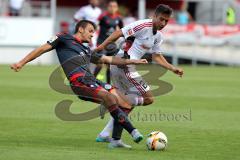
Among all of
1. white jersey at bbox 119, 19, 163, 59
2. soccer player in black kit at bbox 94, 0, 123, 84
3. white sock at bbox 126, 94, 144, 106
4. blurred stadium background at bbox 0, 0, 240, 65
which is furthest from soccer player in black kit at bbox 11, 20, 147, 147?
blurred stadium background at bbox 0, 0, 240, 65

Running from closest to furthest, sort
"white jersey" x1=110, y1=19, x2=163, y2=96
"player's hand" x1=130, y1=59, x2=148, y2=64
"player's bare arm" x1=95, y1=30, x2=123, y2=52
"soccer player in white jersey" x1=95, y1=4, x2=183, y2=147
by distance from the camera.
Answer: "player's hand" x1=130, y1=59, x2=148, y2=64
"player's bare arm" x1=95, y1=30, x2=123, y2=52
"soccer player in white jersey" x1=95, y1=4, x2=183, y2=147
"white jersey" x1=110, y1=19, x2=163, y2=96

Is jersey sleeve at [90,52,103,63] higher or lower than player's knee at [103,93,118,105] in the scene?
Answer: higher

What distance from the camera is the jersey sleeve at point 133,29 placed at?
11.1m

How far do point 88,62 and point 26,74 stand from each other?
1370 centimetres

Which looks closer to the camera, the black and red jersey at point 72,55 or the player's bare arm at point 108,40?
the black and red jersey at point 72,55

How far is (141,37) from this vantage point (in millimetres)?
11344

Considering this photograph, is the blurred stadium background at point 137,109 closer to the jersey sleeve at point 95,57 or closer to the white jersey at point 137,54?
the white jersey at point 137,54

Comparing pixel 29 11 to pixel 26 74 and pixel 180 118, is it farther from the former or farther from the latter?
pixel 180 118

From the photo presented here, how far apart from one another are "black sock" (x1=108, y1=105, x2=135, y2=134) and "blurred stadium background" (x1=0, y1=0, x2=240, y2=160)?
1.20 feet

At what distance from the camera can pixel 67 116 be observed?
14086 mm

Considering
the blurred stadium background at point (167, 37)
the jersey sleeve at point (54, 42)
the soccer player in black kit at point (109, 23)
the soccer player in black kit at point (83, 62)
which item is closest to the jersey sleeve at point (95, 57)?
the soccer player in black kit at point (83, 62)

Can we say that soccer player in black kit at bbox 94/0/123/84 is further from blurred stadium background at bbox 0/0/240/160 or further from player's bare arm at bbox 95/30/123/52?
player's bare arm at bbox 95/30/123/52

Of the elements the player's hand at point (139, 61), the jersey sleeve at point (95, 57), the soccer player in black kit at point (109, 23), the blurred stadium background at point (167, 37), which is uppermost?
the player's hand at point (139, 61)

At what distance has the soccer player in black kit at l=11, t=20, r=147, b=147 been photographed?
10469 millimetres
